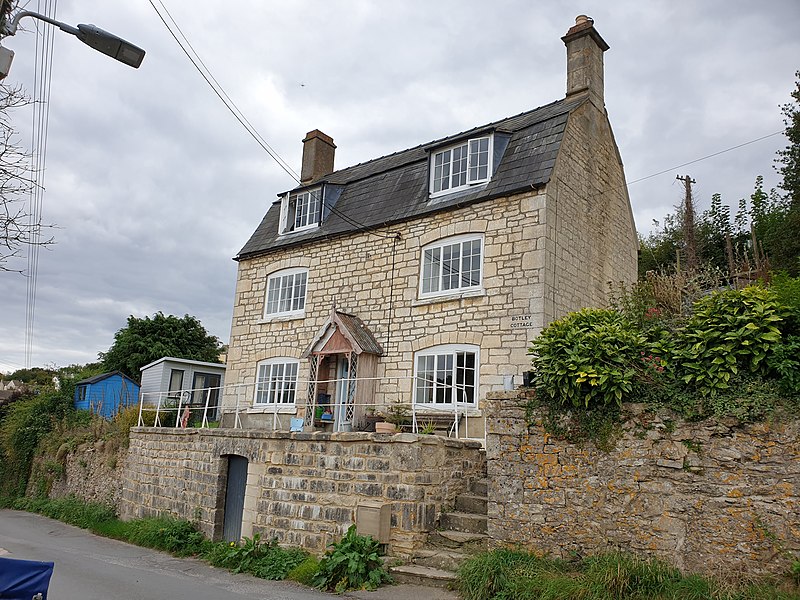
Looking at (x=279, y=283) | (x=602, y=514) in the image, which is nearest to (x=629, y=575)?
(x=602, y=514)

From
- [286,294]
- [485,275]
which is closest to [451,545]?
[485,275]

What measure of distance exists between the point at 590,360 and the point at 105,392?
80.0ft

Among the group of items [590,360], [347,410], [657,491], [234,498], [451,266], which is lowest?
[234,498]

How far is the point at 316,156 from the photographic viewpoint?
837 inches

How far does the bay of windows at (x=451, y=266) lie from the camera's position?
46.5 feet

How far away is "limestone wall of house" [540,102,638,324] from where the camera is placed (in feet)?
44.8

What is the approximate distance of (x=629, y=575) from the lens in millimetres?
7168

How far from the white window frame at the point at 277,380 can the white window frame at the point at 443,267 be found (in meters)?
4.47

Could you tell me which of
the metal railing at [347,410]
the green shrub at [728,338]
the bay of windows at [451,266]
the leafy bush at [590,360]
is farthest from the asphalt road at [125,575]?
the bay of windows at [451,266]

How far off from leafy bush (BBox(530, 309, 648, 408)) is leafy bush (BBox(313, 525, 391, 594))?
3.39 metres

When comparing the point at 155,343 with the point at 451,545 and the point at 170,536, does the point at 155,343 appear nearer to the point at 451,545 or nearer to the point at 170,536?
the point at 170,536

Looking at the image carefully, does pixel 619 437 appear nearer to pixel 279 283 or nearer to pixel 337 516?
pixel 337 516

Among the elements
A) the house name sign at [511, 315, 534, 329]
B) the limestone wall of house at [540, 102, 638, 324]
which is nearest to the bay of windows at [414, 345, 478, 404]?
the house name sign at [511, 315, 534, 329]

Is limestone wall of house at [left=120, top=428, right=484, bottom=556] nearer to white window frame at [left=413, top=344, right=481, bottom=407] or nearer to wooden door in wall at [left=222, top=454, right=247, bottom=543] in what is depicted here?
wooden door in wall at [left=222, top=454, right=247, bottom=543]
